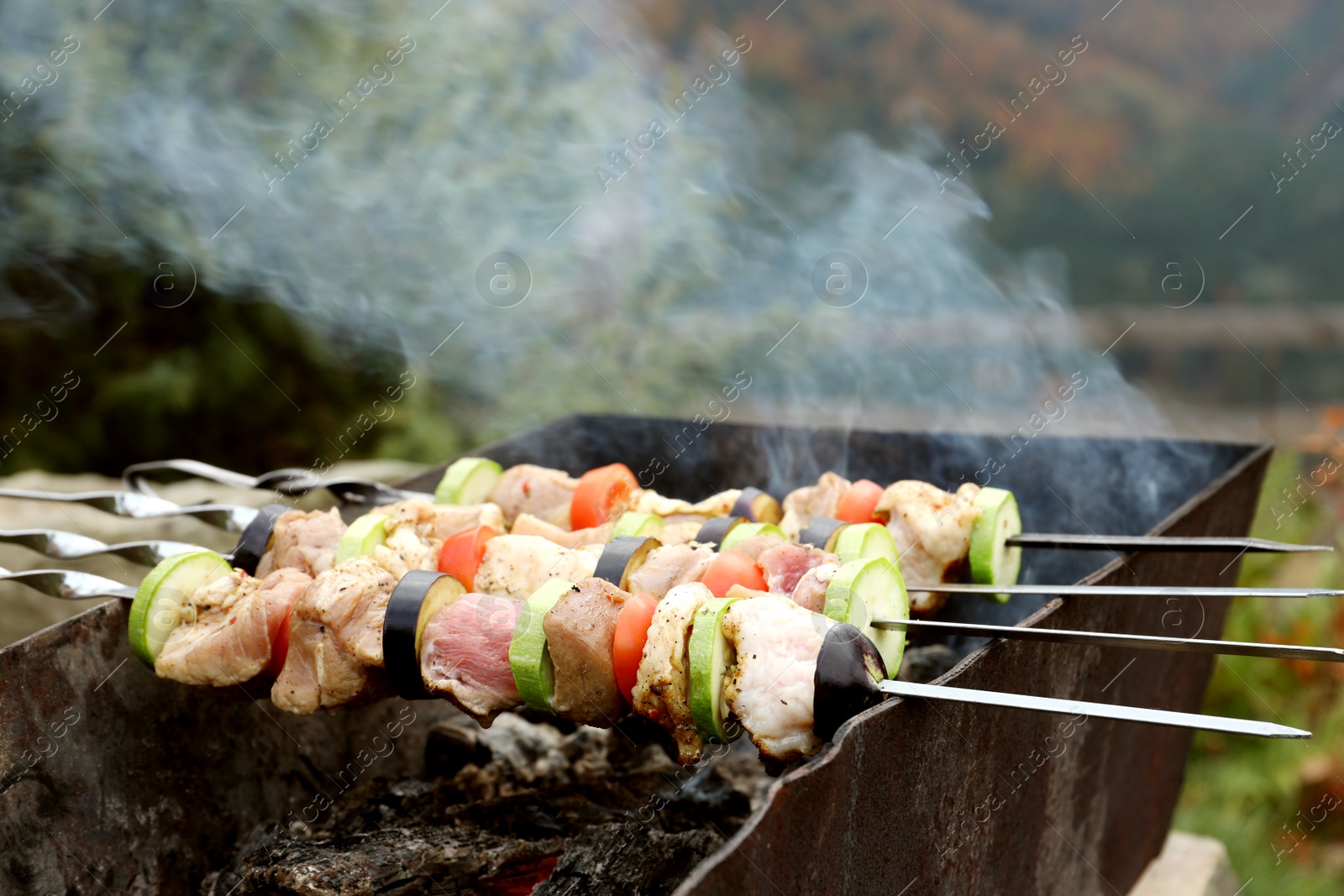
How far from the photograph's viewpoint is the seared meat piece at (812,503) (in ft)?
9.46

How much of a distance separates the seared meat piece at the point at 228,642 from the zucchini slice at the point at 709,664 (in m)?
0.99

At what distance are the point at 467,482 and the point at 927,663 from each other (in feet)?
5.10

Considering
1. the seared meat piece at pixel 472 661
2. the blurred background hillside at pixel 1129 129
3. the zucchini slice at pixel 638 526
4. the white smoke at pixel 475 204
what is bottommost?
the seared meat piece at pixel 472 661

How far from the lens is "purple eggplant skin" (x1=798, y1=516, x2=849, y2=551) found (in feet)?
8.24

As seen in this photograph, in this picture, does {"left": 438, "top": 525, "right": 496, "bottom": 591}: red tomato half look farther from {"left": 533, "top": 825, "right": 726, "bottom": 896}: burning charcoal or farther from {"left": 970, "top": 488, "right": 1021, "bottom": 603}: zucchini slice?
{"left": 970, "top": 488, "right": 1021, "bottom": 603}: zucchini slice

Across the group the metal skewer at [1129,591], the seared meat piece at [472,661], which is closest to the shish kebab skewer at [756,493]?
the metal skewer at [1129,591]

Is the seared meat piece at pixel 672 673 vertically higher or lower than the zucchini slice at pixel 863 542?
lower

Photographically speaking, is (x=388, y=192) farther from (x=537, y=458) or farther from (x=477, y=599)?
(x=477, y=599)

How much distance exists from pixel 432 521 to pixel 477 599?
2.15 ft

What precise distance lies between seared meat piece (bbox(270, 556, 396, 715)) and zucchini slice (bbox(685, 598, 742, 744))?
2.38 ft

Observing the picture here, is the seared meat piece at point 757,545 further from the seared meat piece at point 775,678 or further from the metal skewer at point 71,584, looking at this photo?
the metal skewer at point 71,584

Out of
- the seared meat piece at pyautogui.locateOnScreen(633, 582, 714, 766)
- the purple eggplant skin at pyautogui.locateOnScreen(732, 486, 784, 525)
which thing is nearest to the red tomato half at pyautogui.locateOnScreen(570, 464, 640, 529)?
the purple eggplant skin at pyautogui.locateOnScreen(732, 486, 784, 525)

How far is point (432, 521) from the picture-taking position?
283 centimetres

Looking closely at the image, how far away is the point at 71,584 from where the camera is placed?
8.04 feet
